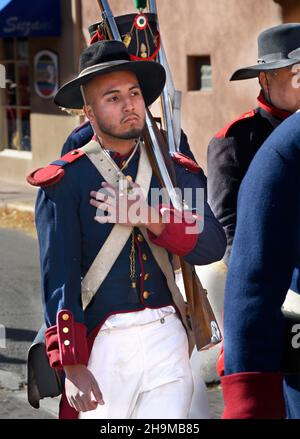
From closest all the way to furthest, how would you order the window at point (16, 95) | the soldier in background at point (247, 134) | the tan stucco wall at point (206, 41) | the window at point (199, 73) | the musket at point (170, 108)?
the musket at point (170, 108), the soldier in background at point (247, 134), the tan stucco wall at point (206, 41), the window at point (199, 73), the window at point (16, 95)

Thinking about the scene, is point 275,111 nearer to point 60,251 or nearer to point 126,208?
point 126,208

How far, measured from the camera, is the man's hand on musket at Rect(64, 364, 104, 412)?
362 centimetres

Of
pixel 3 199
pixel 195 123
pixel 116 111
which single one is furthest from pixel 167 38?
pixel 116 111

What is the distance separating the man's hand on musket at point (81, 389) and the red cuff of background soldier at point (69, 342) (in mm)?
31

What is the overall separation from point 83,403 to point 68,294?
1.23 feet

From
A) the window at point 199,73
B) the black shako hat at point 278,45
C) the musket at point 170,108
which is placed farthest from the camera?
the window at point 199,73

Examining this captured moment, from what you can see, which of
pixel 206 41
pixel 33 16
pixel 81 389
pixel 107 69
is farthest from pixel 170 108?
pixel 33 16

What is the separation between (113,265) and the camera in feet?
12.3

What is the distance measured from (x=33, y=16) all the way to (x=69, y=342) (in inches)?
566

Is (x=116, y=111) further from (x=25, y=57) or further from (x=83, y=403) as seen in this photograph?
(x=25, y=57)

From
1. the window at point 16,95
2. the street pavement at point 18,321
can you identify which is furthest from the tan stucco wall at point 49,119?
the street pavement at point 18,321

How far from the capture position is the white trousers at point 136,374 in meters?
3.74

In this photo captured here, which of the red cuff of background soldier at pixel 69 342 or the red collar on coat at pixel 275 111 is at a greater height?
the red collar on coat at pixel 275 111

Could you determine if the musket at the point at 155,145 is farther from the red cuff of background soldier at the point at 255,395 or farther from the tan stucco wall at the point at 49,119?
the tan stucco wall at the point at 49,119
